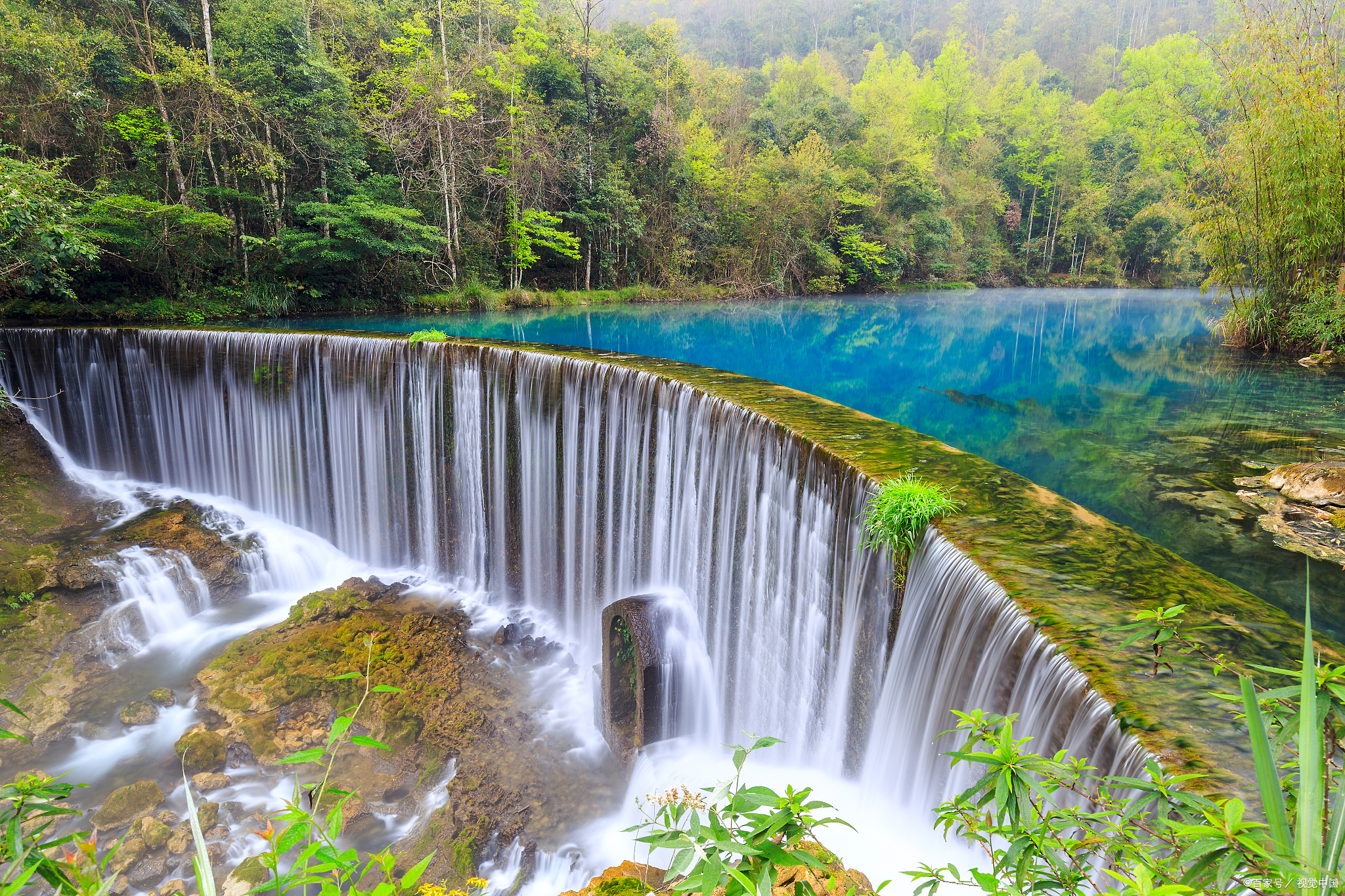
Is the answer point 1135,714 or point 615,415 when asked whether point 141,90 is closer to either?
point 615,415

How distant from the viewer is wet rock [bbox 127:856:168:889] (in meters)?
4.70

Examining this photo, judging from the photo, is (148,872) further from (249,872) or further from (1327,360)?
(1327,360)

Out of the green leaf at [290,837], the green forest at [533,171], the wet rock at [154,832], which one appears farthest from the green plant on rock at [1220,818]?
the green forest at [533,171]

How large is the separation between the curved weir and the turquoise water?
8.43 feet

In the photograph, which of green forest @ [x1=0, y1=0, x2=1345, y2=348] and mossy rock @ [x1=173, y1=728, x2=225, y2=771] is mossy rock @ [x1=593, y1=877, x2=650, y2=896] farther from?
green forest @ [x1=0, y1=0, x2=1345, y2=348]

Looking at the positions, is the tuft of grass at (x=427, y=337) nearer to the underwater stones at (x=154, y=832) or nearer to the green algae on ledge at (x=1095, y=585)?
the green algae on ledge at (x=1095, y=585)

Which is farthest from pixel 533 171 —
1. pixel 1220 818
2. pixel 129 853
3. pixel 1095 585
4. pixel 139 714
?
pixel 1220 818

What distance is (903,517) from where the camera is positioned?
3.94m

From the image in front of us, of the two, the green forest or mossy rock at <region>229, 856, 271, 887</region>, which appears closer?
mossy rock at <region>229, 856, 271, 887</region>

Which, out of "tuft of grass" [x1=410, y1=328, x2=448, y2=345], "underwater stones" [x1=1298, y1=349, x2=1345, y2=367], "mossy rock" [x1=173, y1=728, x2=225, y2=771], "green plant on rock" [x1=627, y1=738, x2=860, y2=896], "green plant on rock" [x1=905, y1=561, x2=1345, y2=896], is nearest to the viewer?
"green plant on rock" [x1=905, y1=561, x2=1345, y2=896]

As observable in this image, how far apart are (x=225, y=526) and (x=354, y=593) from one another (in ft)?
10.7

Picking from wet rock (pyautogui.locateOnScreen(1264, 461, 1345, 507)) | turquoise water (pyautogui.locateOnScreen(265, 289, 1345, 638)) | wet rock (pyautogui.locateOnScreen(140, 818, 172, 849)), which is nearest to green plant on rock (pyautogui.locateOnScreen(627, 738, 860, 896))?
turquoise water (pyautogui.locateOnScreen(265, 289, 1345, 638))

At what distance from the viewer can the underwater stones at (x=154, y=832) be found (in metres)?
4.98

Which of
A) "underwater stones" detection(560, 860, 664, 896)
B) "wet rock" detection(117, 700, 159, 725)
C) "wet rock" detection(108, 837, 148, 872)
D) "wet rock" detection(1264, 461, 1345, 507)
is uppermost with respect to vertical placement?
"wet rock" detection(1264, 461, 1345, 507)
